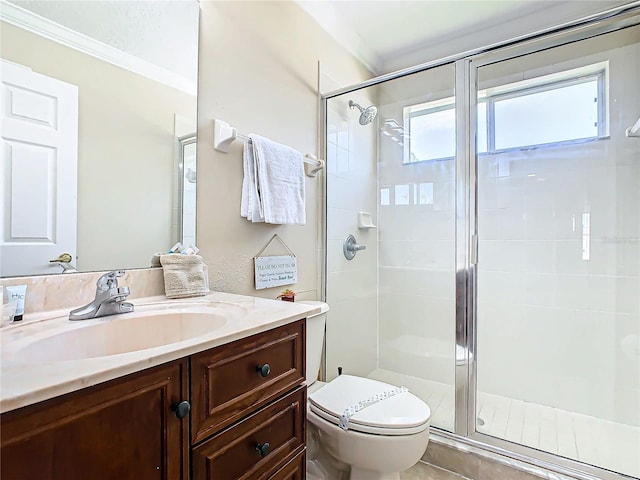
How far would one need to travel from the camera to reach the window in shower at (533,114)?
1987mm

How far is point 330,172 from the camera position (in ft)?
6.96

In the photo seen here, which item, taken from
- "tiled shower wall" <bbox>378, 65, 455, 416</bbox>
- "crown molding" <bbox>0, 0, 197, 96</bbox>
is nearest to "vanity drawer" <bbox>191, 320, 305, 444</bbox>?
"crown molding" <bbox>0, 0, 197, 96</bbox>

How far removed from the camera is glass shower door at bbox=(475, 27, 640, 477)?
73.7 inches

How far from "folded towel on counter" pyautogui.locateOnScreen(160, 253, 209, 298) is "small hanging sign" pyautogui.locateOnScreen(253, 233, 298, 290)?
369 mm

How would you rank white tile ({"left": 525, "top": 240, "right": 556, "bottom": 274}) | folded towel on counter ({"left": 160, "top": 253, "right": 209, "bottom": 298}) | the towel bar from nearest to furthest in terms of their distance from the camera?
1. folded towel on counter ({"left": 160, "top": 253, "right": 209, "bottom": 298})
2. the towel bar
3. white tile ({"left": 525, "top": 240, "right": 556, "bottom": 274})

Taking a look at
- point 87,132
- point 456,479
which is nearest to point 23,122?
point 87,132

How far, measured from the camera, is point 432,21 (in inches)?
85.8

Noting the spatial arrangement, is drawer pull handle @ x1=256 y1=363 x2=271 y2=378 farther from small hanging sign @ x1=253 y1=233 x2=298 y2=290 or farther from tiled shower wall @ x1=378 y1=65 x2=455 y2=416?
tiled shower wall @ x1=378 y1=65 x2=455 y2=416

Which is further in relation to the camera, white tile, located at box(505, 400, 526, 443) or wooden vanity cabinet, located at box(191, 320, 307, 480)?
white tile, located at box(505, 400, 526, 443)

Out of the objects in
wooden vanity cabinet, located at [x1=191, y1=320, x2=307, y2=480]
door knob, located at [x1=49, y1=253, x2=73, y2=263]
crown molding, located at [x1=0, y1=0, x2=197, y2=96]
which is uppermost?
crown molding, located at [x1=0, y1=0, x2=197, y2=96]

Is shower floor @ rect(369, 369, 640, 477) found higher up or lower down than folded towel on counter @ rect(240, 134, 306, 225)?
lower down

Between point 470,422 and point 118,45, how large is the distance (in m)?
2.13

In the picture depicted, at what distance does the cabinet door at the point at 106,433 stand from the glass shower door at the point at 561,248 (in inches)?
64.6

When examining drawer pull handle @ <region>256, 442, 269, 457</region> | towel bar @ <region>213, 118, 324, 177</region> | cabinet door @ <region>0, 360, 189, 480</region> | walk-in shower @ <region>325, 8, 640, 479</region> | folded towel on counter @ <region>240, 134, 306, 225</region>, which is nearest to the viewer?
cabinet door @ <region>0, 360, 189, 480</region>
